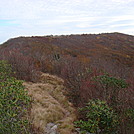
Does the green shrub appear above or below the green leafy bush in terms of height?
below

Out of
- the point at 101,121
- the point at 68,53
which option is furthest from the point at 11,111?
the point at 68,53

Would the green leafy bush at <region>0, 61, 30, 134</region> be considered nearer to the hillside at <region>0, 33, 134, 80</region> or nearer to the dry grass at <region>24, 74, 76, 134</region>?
the dry grass at <region>24, 74, 76, 134</region>

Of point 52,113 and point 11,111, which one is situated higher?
point 11,111

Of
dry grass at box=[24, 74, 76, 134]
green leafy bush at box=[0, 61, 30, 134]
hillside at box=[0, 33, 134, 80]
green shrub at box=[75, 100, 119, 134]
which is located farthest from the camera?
hillside at box=[0, 33, 134, 80]

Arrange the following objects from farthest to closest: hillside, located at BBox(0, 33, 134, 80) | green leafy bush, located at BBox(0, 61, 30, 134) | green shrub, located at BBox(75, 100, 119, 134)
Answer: hillside, located at BBox(0, 33, 134, 80) < green shrub, located at BBox(75, 100, 119, 134) < green leafy bush, located at BBox(0, 61, 30, 134)

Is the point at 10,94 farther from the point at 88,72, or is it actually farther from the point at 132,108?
the point at 88,72

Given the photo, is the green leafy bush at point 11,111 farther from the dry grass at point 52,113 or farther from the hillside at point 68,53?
the hillside at point 68,53

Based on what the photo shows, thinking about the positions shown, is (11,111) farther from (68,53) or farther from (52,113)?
(68,53)

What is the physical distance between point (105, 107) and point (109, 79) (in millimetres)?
1283

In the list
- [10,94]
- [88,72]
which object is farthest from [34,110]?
[88,72]

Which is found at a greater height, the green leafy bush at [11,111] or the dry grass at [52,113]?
the green leafy bush at [11,111]

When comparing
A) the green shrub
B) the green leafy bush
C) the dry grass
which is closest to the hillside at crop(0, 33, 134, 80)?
the dry grass

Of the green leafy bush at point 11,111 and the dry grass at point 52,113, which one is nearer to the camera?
the green leafy bush at point 11,111

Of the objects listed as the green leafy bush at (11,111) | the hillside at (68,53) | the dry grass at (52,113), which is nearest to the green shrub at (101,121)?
the dry grass at (52,113)
